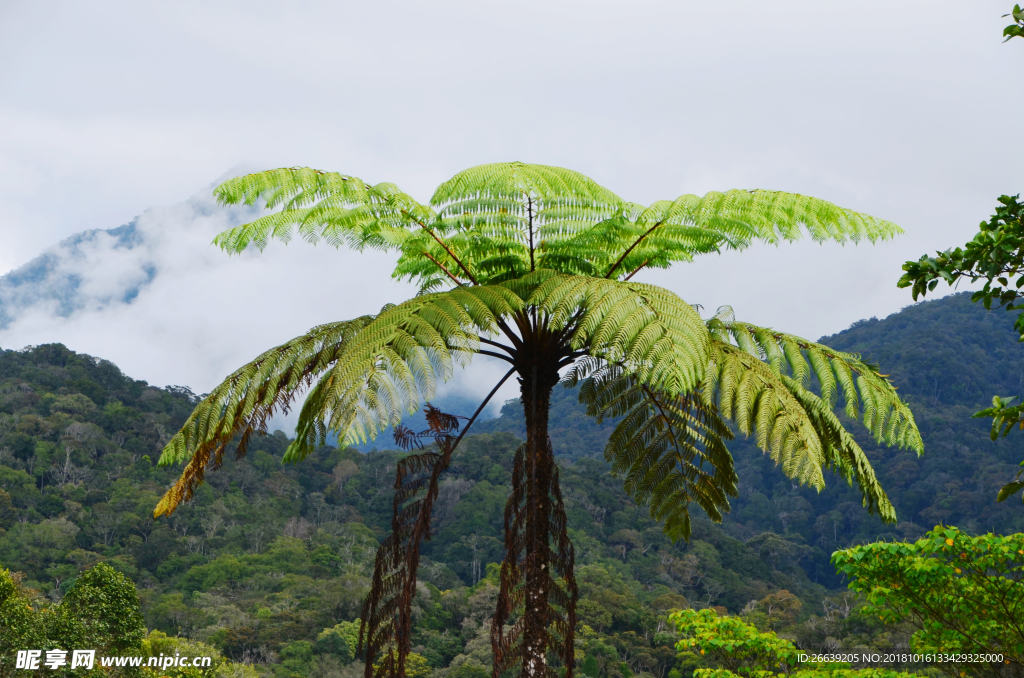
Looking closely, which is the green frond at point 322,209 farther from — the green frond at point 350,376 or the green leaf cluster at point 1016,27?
the green leaf cluster at point 1016,27

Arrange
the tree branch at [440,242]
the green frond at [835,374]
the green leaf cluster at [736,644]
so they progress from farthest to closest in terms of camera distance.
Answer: the green leaf cluster at [736,644] < the tree branch at [440,242] < the green frond at [835,374]

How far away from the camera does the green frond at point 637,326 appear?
10.7ft

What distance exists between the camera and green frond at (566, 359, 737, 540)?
4832mm

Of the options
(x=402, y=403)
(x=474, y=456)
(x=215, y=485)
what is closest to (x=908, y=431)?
(x=402, y=403)

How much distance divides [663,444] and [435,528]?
3676 cm

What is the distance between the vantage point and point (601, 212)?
418 centimetres

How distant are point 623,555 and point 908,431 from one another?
38.1 metres

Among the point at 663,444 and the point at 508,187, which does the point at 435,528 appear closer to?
the point at 663,444

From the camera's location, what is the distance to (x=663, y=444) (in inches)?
198

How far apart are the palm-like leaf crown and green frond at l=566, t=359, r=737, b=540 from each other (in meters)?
0.07

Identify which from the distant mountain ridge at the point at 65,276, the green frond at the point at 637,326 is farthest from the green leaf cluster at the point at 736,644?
the distant mountain ridge at the point at 65,276

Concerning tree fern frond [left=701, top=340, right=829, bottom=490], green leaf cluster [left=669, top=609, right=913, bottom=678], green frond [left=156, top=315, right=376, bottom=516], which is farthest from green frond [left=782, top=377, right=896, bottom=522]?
green leaf cluster [left=669, top=609, right=913, bottom=678]

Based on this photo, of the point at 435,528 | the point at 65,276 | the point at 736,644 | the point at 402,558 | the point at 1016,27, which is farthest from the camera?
the point at 65,276

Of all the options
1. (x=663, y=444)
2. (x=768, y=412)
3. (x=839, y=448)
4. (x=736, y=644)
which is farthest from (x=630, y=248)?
(x=736, y=644)
